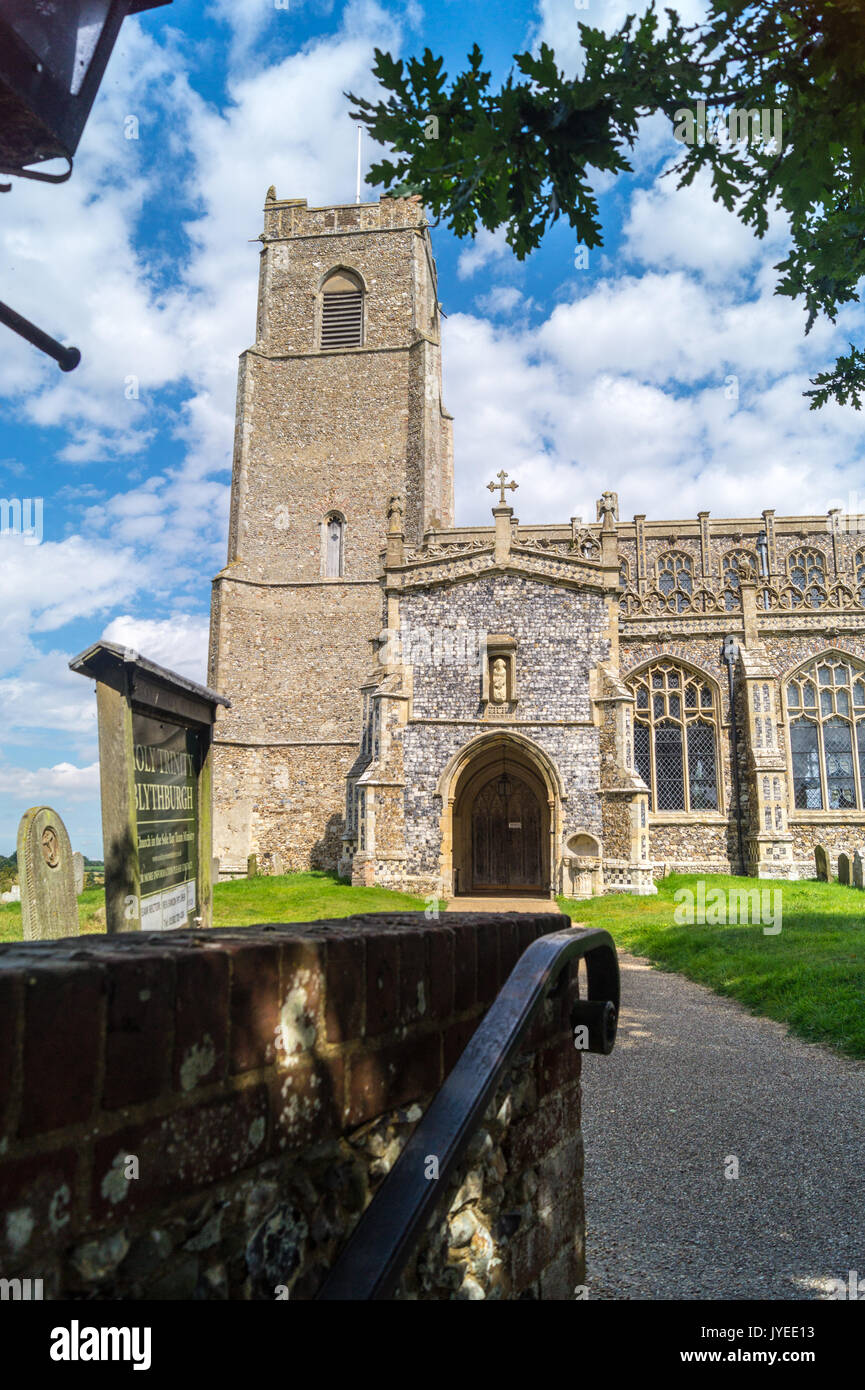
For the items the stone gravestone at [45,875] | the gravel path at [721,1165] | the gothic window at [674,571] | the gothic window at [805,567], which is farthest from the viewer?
the gothic window at [674,571]

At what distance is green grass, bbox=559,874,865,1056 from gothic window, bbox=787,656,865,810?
4.23 m

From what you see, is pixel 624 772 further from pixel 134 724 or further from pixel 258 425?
pixel 258 425

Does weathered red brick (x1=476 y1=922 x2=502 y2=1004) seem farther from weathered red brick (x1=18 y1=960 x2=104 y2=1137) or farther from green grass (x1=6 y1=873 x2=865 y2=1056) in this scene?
green grass (x1=6 y1=873 x2=865 y2=1056)

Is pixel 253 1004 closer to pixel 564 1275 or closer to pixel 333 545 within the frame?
pixel 564 1275

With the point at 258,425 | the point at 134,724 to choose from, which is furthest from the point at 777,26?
the point at 258,425

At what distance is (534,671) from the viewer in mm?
19234

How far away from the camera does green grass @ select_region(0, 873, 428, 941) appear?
11.6m

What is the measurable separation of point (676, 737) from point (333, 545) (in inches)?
533

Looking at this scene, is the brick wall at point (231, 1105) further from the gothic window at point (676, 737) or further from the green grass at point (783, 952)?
the gothic window at point (676, 737)

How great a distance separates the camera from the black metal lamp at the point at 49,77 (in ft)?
4.94

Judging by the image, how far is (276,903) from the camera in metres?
15.2

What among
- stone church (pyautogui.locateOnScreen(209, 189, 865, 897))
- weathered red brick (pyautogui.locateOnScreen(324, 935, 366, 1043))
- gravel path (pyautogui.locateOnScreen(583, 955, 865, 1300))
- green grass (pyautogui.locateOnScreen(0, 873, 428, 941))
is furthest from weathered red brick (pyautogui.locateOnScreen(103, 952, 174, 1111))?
stone church (pyautogui.locateOnScreen(209, 189, 865, 897))

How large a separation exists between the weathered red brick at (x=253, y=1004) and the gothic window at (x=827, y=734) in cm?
2183

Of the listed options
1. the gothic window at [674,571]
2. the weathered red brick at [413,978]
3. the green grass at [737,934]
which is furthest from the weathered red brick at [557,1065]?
the gothic window at [674,571]
